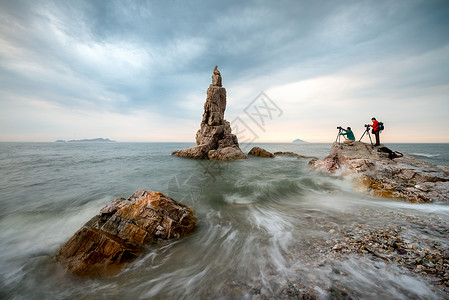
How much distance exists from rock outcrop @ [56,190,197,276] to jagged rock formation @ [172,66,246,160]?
2289 centimetres

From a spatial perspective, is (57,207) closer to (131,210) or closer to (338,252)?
(131,210)

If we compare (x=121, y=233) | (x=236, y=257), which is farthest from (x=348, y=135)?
(x=121, y=233)

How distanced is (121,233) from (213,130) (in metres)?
26.9

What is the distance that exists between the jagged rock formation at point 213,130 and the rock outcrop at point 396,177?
64.8 ft

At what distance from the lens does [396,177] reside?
758 cm

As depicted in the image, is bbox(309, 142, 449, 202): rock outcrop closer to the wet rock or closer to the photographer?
the photographer

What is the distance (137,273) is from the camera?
10.8 ft

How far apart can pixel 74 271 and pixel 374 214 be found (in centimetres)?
776

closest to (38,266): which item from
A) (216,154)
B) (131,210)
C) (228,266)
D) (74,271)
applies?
(74,271)

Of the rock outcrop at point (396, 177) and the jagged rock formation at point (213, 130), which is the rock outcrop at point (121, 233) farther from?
the jagged rock formation at point (213, 130)

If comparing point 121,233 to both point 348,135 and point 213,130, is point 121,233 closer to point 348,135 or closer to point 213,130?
point 348,135

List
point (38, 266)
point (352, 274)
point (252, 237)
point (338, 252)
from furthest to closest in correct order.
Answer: point (252, 237) → point (38, 266) → point (338, 252) → point (352, 274)

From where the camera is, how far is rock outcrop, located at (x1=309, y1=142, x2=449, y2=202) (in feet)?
19.9

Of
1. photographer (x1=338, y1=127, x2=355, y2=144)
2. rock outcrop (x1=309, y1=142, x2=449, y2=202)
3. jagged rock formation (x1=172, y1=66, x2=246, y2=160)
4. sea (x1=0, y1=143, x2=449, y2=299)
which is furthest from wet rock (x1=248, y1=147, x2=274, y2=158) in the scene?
sea (x1=0, y1=143, x2=449, y2=299)
